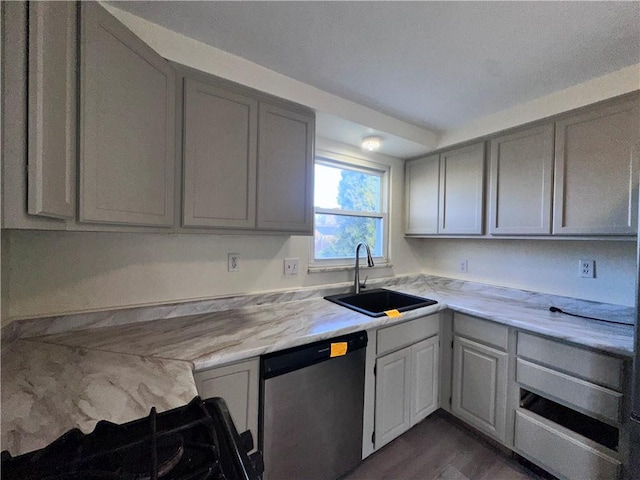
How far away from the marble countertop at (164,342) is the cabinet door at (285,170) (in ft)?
1.85

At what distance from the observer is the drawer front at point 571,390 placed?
122 cm

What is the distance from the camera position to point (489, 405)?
1677mm

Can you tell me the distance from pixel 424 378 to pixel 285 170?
5.66 feet

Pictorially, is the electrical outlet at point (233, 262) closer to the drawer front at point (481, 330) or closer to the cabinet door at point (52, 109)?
the cabinet door at point (52, 109)

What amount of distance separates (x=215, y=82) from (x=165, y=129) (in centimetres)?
38

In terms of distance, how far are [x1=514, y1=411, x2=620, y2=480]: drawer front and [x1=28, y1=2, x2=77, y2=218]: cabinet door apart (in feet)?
7.98

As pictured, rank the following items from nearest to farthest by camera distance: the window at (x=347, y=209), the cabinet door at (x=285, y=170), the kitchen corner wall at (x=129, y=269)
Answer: the kitchen corner wall at (x=129, y=269), the cabinet door at (x=285, y=170), the window at (x=347, y=209)

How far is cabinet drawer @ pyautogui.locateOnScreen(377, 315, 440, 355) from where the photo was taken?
5.15ft

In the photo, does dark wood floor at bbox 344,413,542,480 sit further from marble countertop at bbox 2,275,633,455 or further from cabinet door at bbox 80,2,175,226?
cabinet door at bbox 80,2,175,226

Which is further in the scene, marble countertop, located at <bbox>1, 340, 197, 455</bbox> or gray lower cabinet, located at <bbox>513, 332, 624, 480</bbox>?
gray lower cabinet, located at <bbox>513, 332, 624, 480</bbox>

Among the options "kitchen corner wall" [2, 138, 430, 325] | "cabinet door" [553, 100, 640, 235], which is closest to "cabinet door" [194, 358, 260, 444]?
"kitchen corner wall" [2, 138, 430, 325]

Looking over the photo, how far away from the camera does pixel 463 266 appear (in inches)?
95.0

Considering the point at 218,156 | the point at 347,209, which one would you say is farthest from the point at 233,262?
the point at 347,209

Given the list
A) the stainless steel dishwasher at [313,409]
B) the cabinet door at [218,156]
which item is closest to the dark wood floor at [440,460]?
the stainless steel dishwasher at [313,409]
